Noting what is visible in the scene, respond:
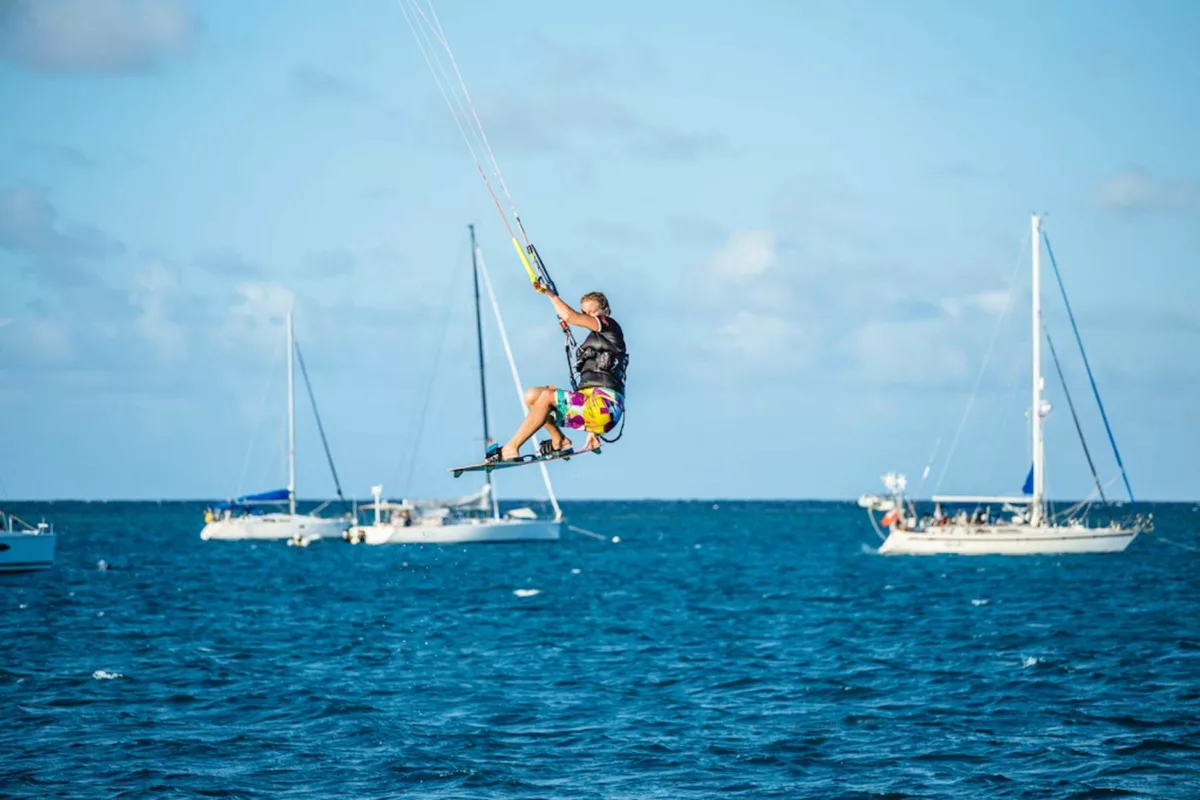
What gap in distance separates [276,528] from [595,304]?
9531 cm

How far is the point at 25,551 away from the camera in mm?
62094

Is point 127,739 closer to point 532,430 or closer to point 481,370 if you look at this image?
point 532,430

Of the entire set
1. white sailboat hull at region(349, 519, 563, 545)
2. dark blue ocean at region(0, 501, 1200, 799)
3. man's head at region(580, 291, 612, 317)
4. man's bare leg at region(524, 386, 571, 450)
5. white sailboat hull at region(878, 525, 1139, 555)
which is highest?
→ man's head at region(580, 291, 612, 317)

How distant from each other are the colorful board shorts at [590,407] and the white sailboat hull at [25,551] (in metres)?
52.6

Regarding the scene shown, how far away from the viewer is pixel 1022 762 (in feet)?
83.3

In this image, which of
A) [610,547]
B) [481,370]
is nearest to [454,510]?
[481,370]

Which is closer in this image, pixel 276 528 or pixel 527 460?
pixel 527 460

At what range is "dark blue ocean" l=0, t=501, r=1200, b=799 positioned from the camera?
24328 millimetres

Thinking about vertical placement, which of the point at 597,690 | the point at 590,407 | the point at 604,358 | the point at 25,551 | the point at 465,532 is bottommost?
the point at 597,690

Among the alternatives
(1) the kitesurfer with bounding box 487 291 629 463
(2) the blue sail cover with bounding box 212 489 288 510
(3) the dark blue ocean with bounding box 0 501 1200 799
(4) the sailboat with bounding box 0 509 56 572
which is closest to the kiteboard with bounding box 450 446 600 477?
(1) the kitesurfer with bounding box 487 291 629 463

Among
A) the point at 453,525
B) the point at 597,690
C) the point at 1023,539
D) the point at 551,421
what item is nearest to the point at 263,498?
the point at 453,525

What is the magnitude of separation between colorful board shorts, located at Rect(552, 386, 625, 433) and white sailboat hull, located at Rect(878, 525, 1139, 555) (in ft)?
209

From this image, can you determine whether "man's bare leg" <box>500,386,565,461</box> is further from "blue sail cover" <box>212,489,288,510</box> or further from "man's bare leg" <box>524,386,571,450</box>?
"blue sail cover" <box>212,489,288,510</box>

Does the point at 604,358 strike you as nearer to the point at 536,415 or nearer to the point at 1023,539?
the point at 536,415
